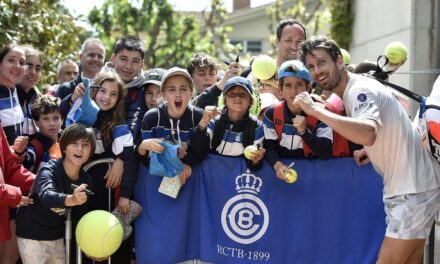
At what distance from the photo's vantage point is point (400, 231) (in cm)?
490

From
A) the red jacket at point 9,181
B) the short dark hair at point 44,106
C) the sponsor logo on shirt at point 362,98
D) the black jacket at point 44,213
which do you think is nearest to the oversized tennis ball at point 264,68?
the sponsor logo on shirt at point 362,98

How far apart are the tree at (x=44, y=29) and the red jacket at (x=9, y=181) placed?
11.9 feet

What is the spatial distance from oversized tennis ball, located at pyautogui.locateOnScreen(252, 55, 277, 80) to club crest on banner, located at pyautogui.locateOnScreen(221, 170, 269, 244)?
1.37 m

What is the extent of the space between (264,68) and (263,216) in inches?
67.4

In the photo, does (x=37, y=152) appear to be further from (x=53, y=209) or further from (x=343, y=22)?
(x=343, y=22)

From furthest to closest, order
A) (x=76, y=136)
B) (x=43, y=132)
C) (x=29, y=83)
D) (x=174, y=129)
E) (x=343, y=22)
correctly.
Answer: (x=343, y=22) → (x=29, y=83) → (x=43, y=132) → (x=174, y=129) → (x=76, y=136)

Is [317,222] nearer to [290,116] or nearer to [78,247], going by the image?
[290,116]

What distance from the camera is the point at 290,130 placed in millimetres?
5453

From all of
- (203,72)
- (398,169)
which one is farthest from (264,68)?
(398,169)

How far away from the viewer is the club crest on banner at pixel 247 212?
5.61 m

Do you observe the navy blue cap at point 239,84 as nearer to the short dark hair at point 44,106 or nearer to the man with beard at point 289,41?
the man with beard at point 289,41

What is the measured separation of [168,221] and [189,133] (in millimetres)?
839

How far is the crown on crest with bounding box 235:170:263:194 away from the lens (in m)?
5.62

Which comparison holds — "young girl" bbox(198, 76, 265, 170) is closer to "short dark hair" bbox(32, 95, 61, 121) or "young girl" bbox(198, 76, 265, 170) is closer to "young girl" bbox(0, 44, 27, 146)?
"short dark hair" bbox(32, 95, 61, 121)
